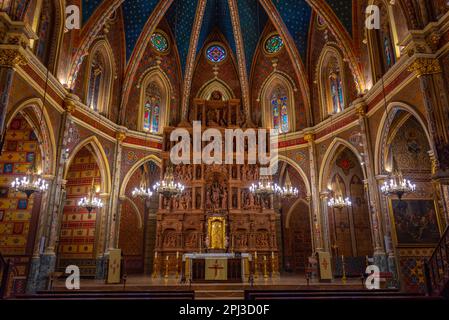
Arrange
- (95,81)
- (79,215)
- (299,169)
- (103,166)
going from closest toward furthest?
1. (103,166)
2. (79,215)
3. (95,81)
4. (299,169)

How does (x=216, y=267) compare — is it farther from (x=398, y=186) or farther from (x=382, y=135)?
(x=382, y=135)

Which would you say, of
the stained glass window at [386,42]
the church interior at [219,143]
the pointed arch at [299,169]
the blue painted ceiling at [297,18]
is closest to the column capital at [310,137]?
the church interior at [219,143]

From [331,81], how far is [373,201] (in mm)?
8304

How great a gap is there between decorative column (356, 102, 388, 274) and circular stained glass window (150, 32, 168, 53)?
1370 centimetres

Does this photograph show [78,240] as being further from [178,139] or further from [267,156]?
[267,156]

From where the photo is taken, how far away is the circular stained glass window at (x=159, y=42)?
22984 millimetres

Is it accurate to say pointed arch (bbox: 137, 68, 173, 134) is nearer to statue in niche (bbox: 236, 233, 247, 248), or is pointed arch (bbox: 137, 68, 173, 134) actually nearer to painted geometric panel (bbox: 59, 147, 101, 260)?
painted geometric panel (bbox: 59, 147, 101, 260)

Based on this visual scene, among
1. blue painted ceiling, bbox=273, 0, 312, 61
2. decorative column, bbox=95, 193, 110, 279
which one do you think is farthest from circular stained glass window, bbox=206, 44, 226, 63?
decorative column, bbox=95, 193, 110, 279

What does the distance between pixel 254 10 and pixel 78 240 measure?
1816 cm

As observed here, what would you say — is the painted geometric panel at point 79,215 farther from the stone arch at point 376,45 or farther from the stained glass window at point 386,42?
the stained glass window at point 386,42

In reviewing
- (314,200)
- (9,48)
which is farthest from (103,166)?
(314,200)

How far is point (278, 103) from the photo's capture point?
2364 centimetres

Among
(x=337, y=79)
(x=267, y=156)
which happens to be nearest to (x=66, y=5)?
(x=267, y=156)

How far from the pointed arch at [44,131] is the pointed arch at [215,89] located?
12.3 metres
